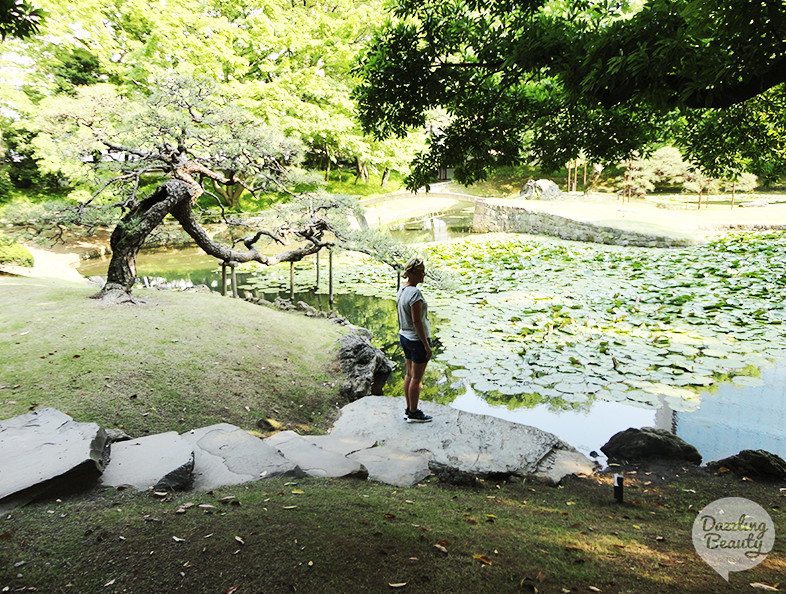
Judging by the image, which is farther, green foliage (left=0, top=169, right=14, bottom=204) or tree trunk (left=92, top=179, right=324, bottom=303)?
green foliage (left=0, top=169, right=14, bottom=204)

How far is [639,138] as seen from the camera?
4.25 meters

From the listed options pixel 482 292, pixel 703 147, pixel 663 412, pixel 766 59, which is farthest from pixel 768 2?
pixel 482 292

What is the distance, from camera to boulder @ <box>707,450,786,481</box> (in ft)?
11.0

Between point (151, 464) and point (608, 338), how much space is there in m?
5.98

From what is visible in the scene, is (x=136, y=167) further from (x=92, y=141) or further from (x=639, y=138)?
(x=639, y=138)

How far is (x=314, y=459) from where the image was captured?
3.26m

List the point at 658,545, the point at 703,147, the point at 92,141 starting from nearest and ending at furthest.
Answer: the point at 658,545 → the point at 703,147 → the point at 92,141

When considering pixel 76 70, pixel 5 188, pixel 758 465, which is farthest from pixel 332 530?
pixel 76 70

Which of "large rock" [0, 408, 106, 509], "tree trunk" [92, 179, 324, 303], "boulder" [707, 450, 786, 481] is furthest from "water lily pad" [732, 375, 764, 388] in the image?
"tree trunk" [92, 179, 324, 303]

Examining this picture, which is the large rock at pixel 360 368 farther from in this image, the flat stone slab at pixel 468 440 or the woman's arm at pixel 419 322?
the woman's arm at pixel 419 322

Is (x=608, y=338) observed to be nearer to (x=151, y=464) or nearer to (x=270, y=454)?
(x=270, y=454)

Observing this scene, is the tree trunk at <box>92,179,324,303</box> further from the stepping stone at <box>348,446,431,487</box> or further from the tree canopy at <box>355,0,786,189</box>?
the stepping stone at <box>348,446,431,487</box>

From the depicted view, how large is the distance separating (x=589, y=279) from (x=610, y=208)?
10.5m

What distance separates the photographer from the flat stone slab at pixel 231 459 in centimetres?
285
